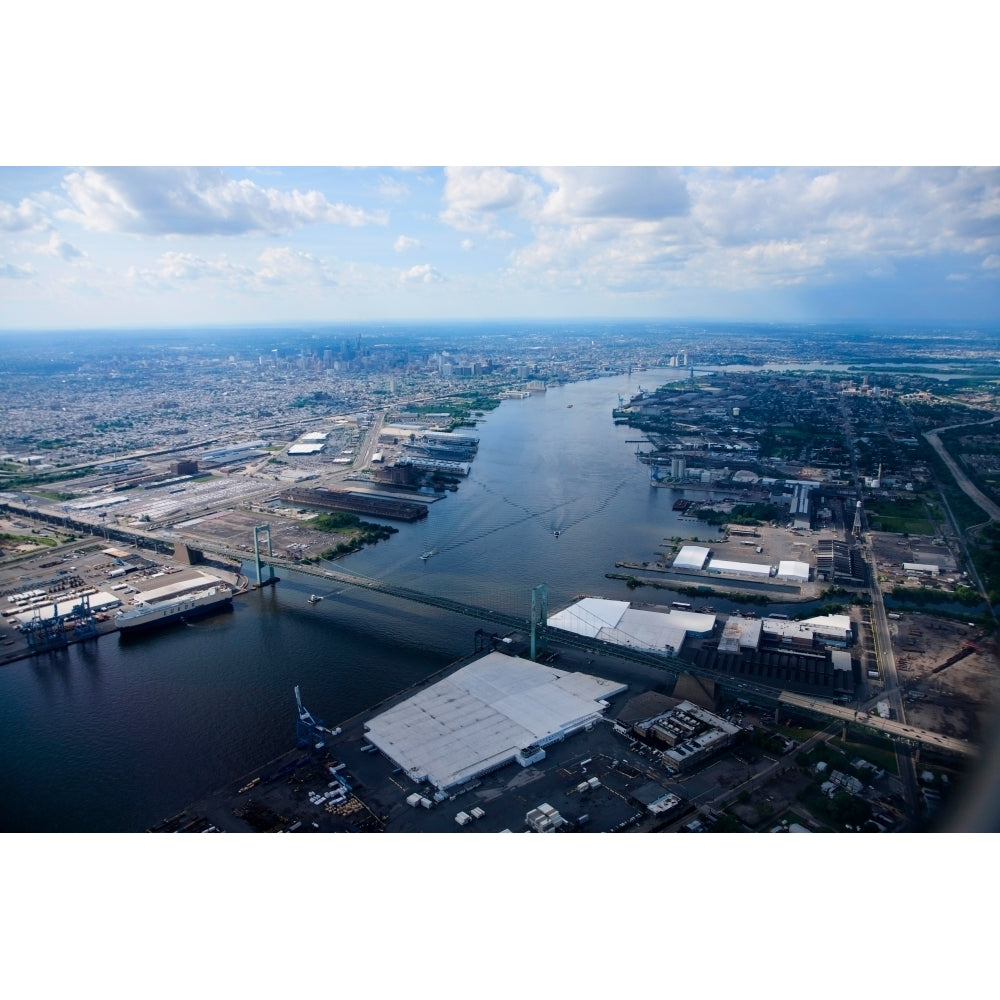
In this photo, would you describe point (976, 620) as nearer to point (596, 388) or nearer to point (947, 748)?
point (947, 748)

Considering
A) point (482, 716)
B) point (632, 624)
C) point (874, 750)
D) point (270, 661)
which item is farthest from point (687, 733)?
point (270, 661)

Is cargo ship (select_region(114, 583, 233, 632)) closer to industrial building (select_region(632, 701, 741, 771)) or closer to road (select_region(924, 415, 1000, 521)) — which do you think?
industrial building (select_region(632, 701, 741, 771))

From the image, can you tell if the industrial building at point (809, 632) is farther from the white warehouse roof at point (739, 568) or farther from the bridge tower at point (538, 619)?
the bridge tower at point (538, 619)

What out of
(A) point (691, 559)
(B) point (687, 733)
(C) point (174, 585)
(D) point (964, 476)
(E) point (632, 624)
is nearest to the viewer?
(B) point (687, 733)

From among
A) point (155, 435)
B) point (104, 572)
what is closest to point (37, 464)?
point (155, 435)

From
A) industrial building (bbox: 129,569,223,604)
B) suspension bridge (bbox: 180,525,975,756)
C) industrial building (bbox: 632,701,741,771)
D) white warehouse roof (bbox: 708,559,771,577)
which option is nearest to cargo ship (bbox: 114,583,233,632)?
industrial building (bbox: 129,569,223,604)

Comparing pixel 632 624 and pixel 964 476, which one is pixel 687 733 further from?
pixel 964 476
